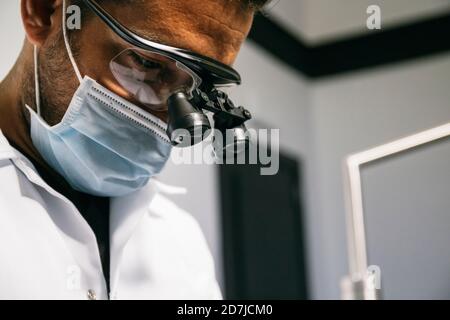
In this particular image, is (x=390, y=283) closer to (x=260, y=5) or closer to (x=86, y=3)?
(x=260, y=5)

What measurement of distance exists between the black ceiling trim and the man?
6.93 feet

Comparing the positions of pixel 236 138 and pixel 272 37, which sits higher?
pixel 272 37

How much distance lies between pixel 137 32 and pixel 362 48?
2649mm

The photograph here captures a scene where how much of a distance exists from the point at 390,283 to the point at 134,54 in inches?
78.5

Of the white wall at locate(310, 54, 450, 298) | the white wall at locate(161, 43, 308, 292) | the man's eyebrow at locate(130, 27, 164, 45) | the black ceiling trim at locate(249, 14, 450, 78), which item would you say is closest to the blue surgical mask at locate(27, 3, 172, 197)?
the man's eyebrow at locate(130, 27, 164, 45)

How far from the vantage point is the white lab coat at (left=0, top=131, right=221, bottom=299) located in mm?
1137

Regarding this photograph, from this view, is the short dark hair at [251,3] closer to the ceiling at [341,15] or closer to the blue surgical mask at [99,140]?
the blue surgical mask at [99,140]

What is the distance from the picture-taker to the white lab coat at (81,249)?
114 centimetres

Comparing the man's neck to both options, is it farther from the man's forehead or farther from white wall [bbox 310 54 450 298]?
white wall [bbox 310 54 450 298]

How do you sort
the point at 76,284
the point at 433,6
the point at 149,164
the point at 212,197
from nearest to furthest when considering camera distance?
the point at 76,284 → the point at 149,164 → the point at 212,197 → the point at 433,6

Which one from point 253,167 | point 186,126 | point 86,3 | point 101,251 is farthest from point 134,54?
point 253,167

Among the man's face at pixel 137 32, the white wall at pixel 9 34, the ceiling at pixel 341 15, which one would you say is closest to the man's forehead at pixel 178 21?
the man's face at pixel 137 32

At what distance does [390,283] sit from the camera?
2.87m
